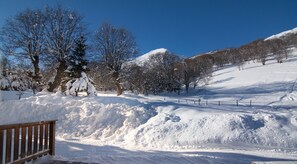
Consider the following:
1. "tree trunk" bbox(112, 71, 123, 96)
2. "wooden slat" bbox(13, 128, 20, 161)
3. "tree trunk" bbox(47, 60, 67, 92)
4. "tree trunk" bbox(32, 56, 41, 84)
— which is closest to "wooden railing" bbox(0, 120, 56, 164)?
"wooden slat" bbox(13, 128, 20, 161)

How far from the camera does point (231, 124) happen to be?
1082 centimetres

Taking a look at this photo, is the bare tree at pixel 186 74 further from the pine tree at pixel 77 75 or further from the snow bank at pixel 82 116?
the snow bank at pixel 82 116

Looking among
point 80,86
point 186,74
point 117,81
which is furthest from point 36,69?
point 186,74

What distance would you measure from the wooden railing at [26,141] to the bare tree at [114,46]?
81.9 feet

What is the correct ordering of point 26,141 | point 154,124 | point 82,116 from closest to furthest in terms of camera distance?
point 26,141 → point 154,124 → point 82,116

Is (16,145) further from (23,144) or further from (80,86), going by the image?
(80,86)

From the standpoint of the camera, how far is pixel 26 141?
532 cm

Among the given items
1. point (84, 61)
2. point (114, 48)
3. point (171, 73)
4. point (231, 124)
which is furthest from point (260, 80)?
point (231, 124)

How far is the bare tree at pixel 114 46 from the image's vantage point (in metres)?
31.1

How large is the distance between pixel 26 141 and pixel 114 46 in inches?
1046

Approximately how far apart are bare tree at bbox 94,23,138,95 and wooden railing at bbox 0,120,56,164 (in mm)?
24978

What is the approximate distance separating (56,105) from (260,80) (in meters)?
44.7

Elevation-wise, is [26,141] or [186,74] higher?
[186,74]

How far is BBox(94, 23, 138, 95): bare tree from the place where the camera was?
1226 inches
